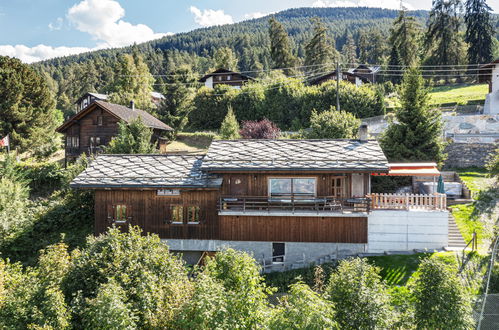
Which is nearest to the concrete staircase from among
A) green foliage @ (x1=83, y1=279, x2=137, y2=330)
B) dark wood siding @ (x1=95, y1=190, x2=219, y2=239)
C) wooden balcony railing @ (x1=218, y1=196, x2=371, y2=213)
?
wooden balcony railing @ (x1=218, y1=196, x2=371, y2=213)

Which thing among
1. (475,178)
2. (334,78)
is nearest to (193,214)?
(475,178)

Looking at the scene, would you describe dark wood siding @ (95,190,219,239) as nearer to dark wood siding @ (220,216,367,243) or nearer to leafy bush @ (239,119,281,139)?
dark wood siding @ (220,216,367,243)

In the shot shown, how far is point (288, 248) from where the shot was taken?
19172 millimetres

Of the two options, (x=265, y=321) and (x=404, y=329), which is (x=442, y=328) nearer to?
(x=404, y=329)

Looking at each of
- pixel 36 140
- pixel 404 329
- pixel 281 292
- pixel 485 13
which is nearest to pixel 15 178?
pixel 36 140

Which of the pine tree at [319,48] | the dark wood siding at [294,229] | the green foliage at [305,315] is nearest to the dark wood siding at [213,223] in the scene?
the dark wood siding at [294,229]

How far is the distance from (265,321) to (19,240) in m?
18.8

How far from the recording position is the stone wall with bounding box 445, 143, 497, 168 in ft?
103

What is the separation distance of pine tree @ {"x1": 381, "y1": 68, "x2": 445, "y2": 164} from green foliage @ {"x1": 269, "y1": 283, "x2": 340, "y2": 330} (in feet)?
67.0

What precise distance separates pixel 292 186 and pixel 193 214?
5.31m

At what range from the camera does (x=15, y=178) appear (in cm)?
2784

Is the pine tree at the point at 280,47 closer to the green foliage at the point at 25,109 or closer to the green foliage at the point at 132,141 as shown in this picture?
the green foliage at the point at 25,109

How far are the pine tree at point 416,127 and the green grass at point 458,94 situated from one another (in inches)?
937

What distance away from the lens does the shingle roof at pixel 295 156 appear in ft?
60.4
